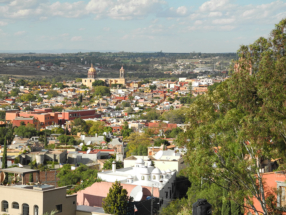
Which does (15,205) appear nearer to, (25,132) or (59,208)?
(59,208)

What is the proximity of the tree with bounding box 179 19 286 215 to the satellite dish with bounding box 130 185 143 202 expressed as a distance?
15.1 ft

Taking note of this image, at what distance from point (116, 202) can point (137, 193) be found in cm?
143

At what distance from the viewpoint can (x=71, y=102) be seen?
72625 mm

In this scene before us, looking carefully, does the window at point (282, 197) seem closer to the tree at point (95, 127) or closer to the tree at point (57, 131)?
the tree at point (95, 127)

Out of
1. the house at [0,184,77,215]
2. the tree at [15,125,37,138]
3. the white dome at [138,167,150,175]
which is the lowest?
the tree at [15,125,37,138]

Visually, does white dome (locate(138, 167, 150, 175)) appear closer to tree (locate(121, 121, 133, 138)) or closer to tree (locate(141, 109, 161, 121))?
tree (locate(121, 121, 133, 138))

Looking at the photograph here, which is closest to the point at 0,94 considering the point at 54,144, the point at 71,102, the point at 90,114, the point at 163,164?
the point at 71,102

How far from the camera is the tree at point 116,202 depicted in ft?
48.2

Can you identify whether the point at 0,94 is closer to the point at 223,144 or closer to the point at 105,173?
the point at 105,173

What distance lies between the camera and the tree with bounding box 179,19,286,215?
1006 centimetres

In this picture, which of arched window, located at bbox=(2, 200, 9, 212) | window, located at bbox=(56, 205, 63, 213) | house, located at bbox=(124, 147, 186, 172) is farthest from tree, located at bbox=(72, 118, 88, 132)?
window, located at bbox=(56, 205, 63, 213)

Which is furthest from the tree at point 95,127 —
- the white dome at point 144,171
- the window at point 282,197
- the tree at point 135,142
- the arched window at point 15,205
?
the window at point 282,197

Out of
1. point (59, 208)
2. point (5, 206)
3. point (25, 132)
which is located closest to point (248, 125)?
point (59, 208)

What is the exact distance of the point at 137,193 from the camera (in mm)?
16188
